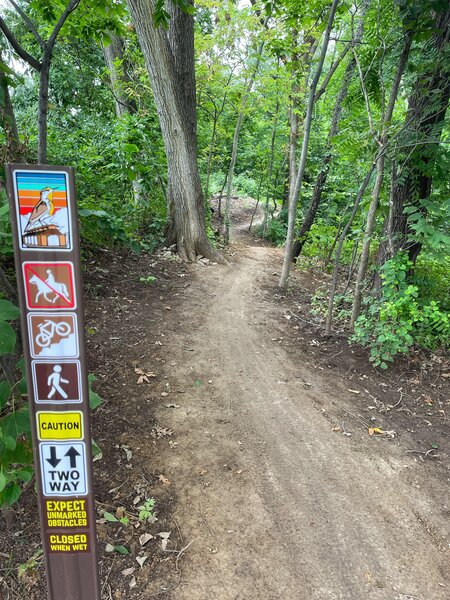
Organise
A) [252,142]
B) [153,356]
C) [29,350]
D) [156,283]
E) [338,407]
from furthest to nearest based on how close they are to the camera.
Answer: [252,142] → [156,283] → [153,356] → [338,407] → [29,350]

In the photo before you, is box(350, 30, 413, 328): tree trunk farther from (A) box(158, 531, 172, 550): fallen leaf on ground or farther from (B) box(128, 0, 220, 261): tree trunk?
(B) box(128, 0, 220, 261): tree trunk

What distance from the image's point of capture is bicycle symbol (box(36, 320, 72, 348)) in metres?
1.42

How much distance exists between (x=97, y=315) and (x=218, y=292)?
8.48ft

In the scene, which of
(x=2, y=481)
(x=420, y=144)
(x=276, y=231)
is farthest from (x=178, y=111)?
(x=276, y=231)

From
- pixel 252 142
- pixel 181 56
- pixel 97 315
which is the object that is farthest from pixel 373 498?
pixel 252 142

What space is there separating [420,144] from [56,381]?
4.92 m

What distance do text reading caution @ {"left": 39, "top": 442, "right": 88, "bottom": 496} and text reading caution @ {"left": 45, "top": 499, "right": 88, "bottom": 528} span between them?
0.04 meters

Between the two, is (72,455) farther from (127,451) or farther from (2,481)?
(127,451)

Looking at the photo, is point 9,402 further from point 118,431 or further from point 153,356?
point 153,356

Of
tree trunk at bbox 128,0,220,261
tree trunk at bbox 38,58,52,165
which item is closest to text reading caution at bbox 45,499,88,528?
tree trunk at bbox 38,58,52,165

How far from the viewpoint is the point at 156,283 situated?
274 inches

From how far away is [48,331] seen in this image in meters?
1.42

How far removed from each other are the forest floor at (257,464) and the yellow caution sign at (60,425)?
149cm

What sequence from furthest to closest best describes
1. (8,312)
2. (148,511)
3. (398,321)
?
(398,321) < (148,511) < (8,312)
